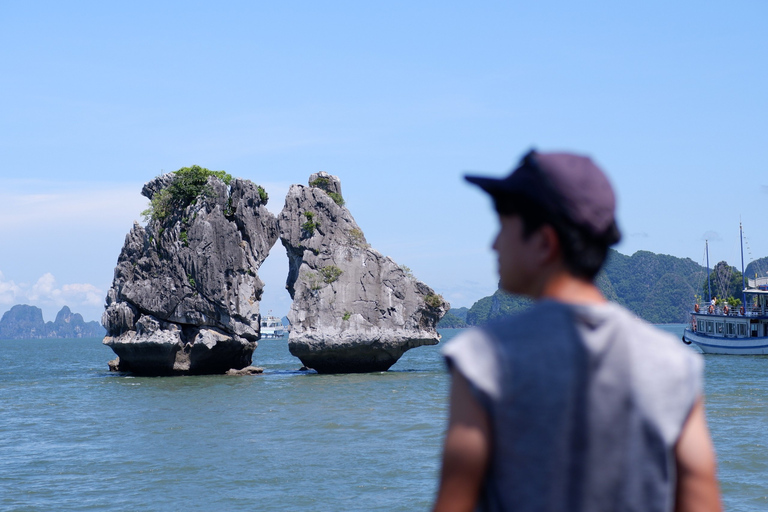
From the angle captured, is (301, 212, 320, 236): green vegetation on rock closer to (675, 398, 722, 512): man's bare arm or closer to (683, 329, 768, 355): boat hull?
(683, 329, 768, 355): boat hull

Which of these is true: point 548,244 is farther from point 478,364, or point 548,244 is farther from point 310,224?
point 310,224

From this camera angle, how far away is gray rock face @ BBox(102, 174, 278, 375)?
37.7 m

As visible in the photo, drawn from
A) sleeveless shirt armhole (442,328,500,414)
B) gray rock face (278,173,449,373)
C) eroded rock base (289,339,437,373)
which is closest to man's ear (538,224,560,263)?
sleeveless shirt armhole (442,328,500,414)

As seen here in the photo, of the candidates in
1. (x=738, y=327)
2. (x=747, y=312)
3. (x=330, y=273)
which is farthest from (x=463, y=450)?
(x=747, y=312)

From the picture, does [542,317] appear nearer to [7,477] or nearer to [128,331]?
[7,477]

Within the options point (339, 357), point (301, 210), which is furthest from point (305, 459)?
point (301, 210)

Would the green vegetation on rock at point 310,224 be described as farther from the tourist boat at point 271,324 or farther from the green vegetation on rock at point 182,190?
the tourist boat at point 271,324

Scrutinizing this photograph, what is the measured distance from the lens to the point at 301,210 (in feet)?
129

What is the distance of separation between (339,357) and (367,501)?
23448 mm

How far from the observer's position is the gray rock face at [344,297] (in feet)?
120

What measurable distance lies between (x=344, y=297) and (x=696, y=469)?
35.4 meters

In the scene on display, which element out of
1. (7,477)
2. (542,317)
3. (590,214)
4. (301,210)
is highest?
(301,210)

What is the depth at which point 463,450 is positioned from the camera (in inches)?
67.9

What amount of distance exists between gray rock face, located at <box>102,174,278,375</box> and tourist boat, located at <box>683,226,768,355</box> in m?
33.1
